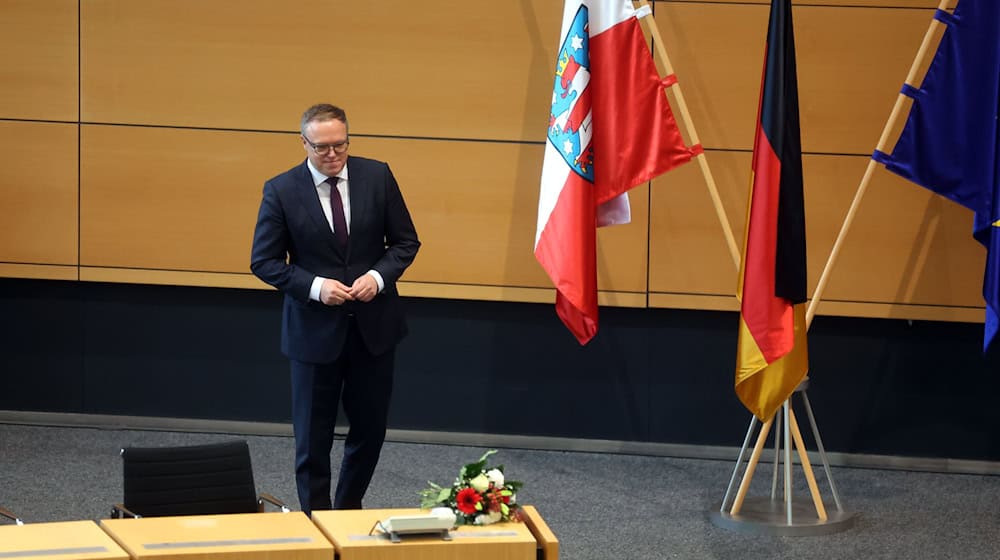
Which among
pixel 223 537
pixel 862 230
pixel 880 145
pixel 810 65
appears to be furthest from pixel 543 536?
pixel 810 65

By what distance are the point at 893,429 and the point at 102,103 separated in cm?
451

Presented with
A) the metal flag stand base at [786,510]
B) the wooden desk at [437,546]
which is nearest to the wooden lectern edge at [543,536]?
the wooden desk at [437,546]

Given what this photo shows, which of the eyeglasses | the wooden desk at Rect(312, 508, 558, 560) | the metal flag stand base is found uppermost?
the eyeglasses

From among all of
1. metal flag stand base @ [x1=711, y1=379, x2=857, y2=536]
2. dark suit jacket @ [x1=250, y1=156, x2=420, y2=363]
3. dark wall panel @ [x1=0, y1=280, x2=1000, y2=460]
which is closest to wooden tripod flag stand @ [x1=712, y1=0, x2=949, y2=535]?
metal flag stand base @ [x1=711, y1=379, x2=857, y2=536]

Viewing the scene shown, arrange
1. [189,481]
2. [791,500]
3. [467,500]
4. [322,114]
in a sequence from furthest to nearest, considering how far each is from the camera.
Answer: [791,500] < [322,114] < [189,481] < [467,500]

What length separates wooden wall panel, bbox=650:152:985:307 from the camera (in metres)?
7.00

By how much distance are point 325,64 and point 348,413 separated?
2.33 meters

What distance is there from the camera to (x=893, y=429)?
729 centimetres

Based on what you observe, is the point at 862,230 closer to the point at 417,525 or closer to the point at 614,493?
the point at 614,493

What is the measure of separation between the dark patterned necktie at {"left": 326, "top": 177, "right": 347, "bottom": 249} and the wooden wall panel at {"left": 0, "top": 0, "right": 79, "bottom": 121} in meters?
2.55

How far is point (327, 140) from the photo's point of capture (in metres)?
→ 5.29

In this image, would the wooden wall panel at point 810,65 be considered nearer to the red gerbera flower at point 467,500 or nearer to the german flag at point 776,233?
the german flag at point 776,233

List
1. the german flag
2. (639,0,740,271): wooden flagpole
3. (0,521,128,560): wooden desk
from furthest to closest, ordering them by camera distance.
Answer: (639,0,740,271): wooden flagpole
the german flag
(0,521,128,560): wooden desk

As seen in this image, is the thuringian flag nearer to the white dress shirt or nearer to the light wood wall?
the light wood wall
